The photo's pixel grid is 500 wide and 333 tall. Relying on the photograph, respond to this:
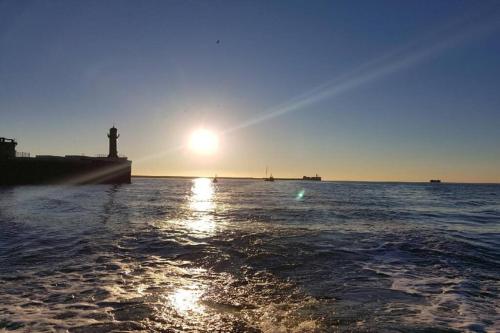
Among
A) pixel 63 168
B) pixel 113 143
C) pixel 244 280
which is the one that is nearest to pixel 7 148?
pixel 63 168

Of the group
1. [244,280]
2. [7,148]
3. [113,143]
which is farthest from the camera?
[113,143]

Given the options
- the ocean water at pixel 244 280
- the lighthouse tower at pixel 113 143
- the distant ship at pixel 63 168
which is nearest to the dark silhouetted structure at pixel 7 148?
the distant ship at pixel 63 168

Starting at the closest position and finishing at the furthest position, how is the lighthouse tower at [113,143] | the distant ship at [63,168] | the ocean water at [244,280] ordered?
the ocean water at [244,280] < the distant ship at [63,168] < the lighthouse tower at [113,143]

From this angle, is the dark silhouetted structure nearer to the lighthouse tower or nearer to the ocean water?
the lighthouse tower

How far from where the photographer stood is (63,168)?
238ft

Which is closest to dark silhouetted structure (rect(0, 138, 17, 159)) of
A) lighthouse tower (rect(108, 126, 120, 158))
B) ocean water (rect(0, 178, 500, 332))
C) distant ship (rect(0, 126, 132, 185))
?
distant ship (rect(0, 126, 132, 185))

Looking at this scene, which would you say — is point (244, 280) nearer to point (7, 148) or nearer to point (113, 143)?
point (7, 148)

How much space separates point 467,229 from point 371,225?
507 centimetres

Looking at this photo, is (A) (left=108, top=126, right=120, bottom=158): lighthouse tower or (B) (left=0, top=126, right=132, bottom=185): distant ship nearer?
(B) (left=0, top=126, right=132, bottom=185): distant ship

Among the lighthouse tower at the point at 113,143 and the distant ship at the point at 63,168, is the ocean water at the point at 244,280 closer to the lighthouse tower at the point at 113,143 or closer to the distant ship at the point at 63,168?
the distant ship at the point at 63,168

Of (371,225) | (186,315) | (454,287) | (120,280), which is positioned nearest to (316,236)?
(371,225)

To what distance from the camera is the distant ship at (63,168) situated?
2537 inches

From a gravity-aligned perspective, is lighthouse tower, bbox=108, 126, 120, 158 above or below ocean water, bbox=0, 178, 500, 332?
above

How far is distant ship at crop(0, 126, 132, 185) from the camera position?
64438 millimetres
